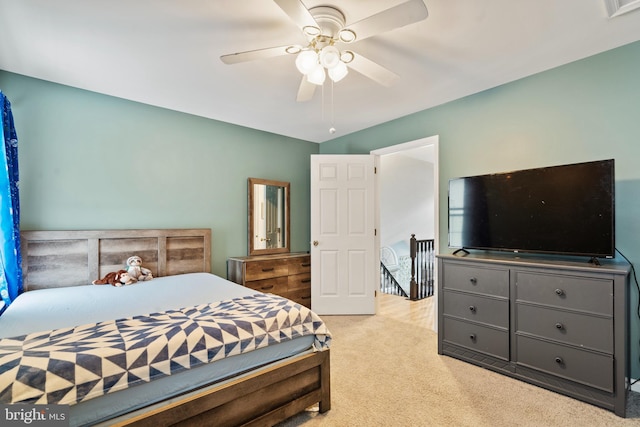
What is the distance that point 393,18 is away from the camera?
1.47 meters

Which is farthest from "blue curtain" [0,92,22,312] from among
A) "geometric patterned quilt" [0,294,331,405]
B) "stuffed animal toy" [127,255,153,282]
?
"geometric patterned quilt" [0,294,331,405]

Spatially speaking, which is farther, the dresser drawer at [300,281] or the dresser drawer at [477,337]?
the dresser drawer at [300,281]

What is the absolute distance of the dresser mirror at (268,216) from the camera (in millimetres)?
4078

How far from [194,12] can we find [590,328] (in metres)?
3.21

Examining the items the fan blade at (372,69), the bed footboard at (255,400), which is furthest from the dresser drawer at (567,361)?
the fan blade at (372,69)

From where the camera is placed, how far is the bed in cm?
128

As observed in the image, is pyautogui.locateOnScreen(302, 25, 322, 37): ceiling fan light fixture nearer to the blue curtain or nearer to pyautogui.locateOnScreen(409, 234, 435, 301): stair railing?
the blue curtain

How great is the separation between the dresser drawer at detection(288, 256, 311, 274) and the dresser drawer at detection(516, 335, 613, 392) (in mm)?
2503

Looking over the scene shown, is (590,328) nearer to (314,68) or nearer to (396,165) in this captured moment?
(314,68)

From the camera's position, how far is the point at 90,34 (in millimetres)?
2049

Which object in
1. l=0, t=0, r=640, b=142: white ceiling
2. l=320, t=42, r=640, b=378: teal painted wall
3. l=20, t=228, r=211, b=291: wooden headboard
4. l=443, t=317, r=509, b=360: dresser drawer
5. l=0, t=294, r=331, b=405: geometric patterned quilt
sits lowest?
l=443, t=317, r=509, b=360: dresser drawer

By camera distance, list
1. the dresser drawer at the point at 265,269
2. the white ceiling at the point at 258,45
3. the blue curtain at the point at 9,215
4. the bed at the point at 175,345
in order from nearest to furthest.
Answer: the bed at the point at 175,345
the white ceiling at the point at 258,45
the blue curtain at the point at 9,215
the dresser drawer at the point at 265,269

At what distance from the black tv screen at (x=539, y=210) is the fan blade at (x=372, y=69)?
1.32 metres

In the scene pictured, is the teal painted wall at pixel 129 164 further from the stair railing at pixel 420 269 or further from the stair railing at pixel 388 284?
the stair railing at pixel 388 284
